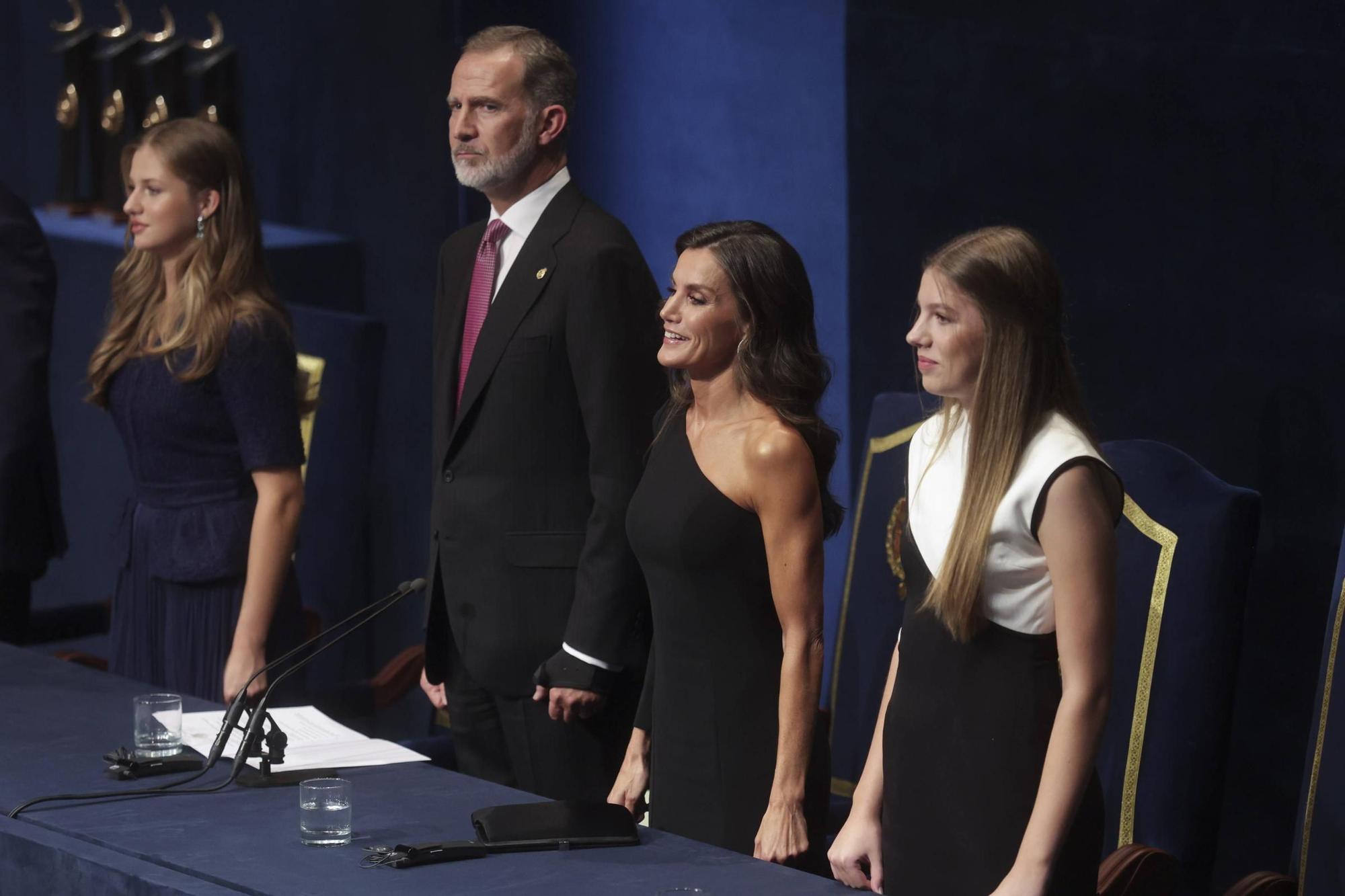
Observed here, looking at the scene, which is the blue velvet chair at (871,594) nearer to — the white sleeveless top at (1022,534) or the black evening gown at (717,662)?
the black evening gown at (717,662)

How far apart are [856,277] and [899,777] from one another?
4.88 feet

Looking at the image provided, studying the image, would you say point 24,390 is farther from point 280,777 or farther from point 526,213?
point 280,777

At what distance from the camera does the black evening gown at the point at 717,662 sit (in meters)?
2.56

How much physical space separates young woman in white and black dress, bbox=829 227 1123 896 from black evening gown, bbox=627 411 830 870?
317 mm

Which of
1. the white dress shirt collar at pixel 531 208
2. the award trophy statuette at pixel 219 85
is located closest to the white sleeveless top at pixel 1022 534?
the white dress shirt collar at pixel 531 208

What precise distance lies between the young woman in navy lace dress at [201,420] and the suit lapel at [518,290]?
20.8 inches

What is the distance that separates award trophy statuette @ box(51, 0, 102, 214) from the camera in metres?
4.87

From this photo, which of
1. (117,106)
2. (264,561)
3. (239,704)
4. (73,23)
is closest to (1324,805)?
(239,704)

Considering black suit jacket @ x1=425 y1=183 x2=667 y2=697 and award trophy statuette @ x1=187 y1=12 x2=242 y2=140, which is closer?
black suit jacket @ x1=425 y1=183 x2=667 y2=697

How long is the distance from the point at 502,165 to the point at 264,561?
893 millimetres

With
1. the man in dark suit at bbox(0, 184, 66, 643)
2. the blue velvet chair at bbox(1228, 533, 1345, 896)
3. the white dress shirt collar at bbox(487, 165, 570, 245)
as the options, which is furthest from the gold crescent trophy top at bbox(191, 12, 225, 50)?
the blue velvet chair at bbox(1228, 533, 1345, 896)

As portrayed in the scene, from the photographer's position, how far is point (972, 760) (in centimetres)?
220

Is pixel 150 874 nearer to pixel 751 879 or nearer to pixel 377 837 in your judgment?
pixel 377 837

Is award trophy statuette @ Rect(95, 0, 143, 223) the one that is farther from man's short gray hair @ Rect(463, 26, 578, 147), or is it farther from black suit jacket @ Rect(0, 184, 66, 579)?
man's short gray hair @ Rect(463, 26, 578, 147)
